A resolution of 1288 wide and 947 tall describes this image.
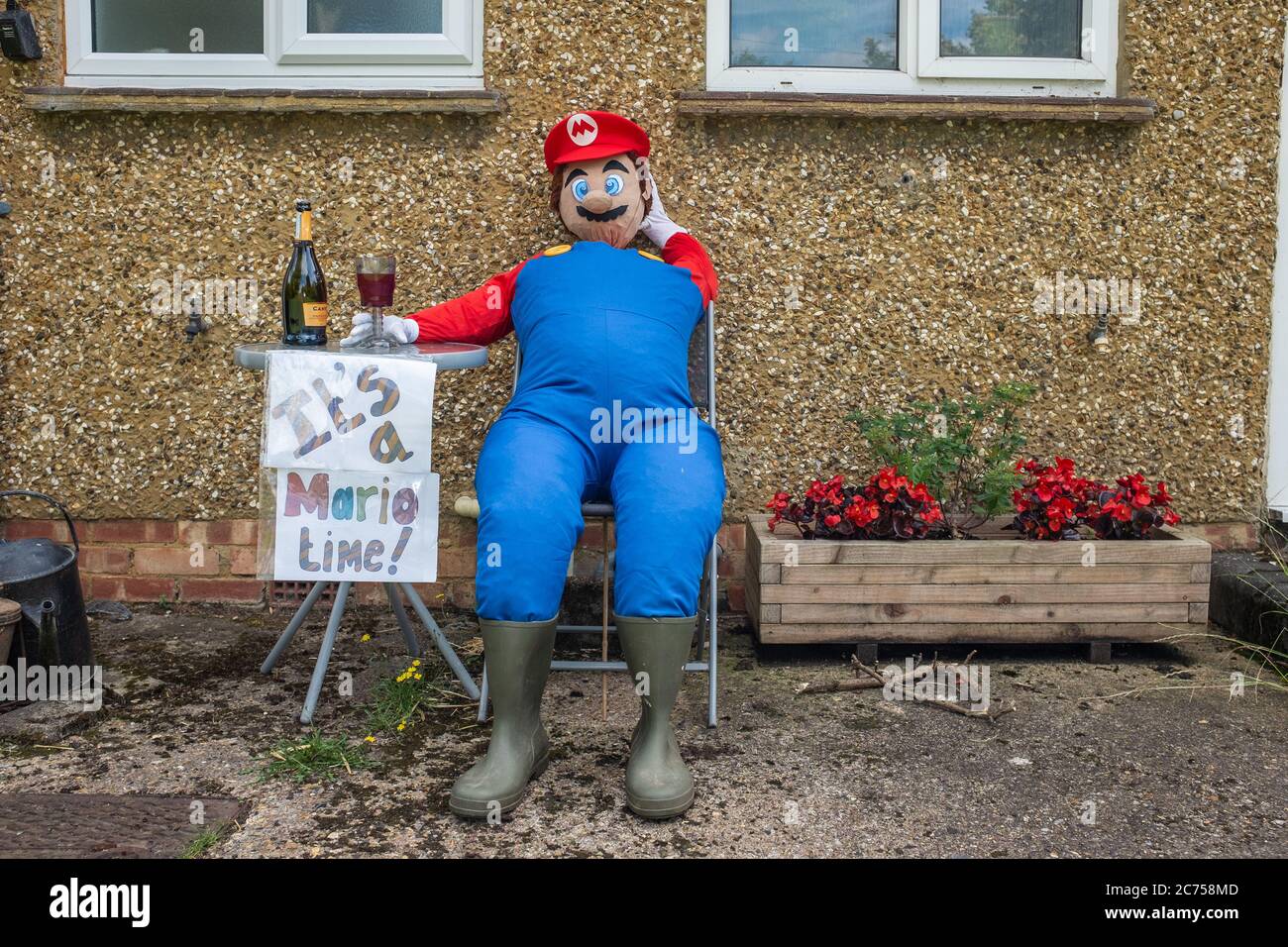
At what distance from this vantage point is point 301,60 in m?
4.08

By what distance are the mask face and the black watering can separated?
1.71 m

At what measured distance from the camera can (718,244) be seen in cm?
404

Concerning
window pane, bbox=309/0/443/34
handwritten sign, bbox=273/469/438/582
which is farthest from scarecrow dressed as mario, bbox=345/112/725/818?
window pane, bbox=309/0/443/34

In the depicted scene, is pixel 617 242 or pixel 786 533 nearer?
pixel 617 242

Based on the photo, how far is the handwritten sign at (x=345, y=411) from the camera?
2984 millimetres

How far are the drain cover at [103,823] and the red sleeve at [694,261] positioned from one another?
1.91 metres

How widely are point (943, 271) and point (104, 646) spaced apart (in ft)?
10.1

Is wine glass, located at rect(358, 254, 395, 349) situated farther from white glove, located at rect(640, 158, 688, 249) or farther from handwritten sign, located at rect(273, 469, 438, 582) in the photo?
white glove, located at rect(640, 158, 688, 249)

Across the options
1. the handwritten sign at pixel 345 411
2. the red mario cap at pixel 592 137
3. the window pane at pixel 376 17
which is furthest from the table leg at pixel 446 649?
the window pane at pixel 376 17

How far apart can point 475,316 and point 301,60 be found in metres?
1.38

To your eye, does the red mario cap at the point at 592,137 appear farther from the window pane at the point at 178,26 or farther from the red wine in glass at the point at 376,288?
the window pane at the point at 178,26

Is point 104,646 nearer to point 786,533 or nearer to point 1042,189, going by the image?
point 786,533

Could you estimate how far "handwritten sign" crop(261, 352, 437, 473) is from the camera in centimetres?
298

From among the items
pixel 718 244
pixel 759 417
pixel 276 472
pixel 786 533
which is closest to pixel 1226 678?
pixel 786 533
